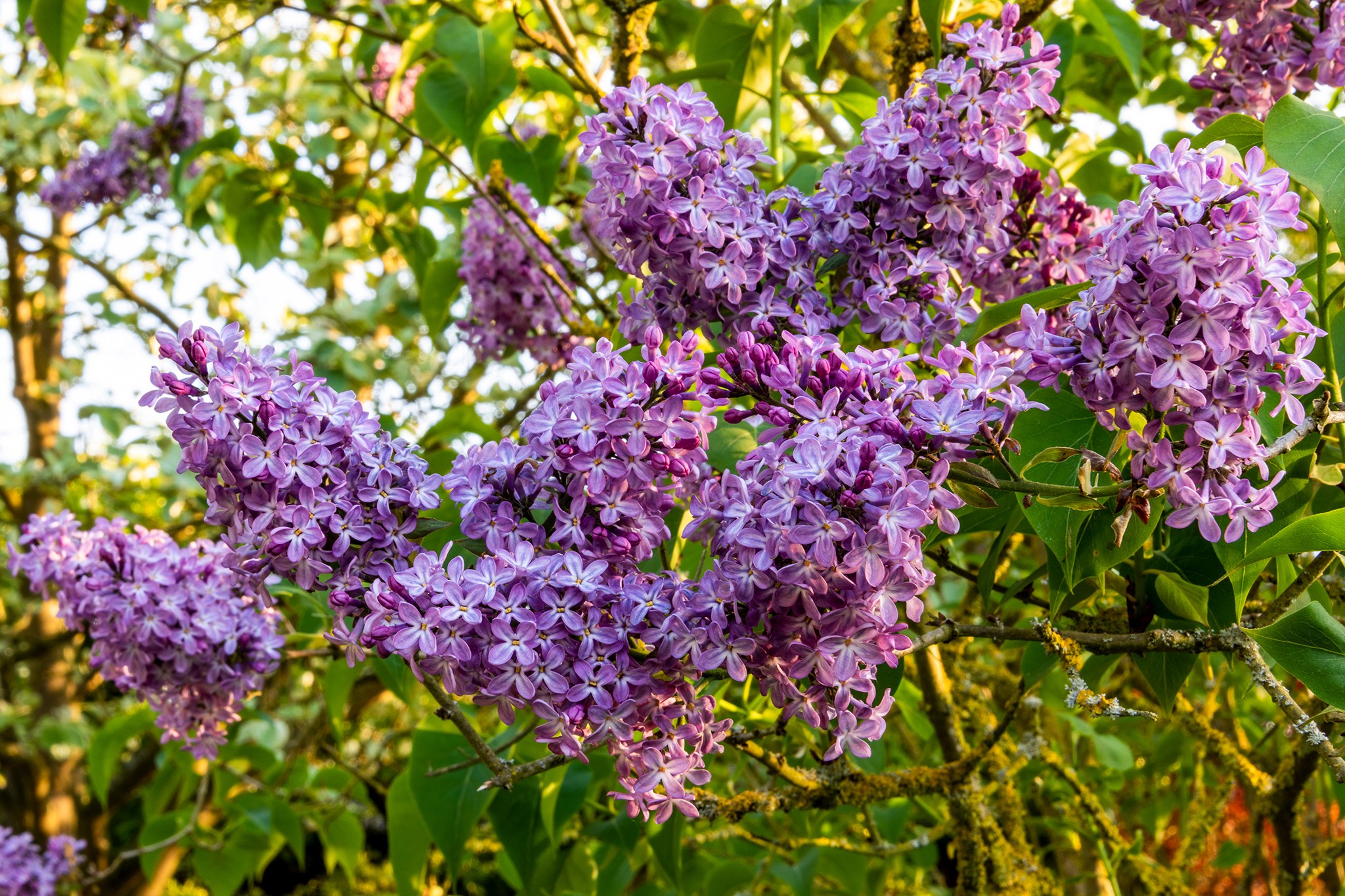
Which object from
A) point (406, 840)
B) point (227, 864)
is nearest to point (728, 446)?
point (406, 840)

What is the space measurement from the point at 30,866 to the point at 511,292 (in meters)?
2.31

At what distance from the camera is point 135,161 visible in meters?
3.25

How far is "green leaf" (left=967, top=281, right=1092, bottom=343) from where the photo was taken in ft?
2.80

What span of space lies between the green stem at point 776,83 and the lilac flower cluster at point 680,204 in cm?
38

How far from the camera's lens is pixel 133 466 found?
4301mm

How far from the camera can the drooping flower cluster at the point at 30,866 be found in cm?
291

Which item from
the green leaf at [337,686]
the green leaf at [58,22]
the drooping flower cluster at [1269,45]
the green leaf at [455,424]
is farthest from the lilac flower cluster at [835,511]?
the green leaf at [58,22]

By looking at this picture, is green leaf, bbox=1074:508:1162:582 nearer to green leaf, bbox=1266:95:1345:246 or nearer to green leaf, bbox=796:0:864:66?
green leaf, bbox=1266:95:1345:246

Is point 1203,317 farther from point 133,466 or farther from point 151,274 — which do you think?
point 151,274

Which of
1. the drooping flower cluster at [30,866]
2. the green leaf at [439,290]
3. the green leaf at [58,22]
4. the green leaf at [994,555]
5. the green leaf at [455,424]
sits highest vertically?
the green leaf at [58,22]

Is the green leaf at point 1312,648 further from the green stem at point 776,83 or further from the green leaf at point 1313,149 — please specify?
the green stem at point 776,83

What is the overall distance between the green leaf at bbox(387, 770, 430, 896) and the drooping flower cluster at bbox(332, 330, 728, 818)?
97 centimetres

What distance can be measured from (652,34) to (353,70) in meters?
0.77

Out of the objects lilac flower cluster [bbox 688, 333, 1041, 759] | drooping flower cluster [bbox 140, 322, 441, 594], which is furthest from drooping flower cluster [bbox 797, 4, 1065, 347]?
drooping flower cluster [bbox 140, 322, 441, 594]
